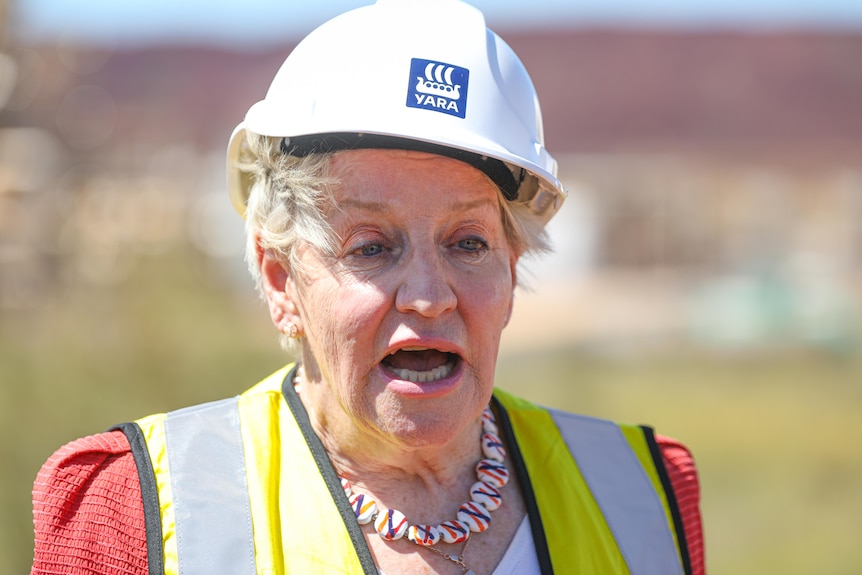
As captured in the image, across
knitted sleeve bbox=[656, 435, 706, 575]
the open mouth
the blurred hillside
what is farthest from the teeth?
the blurred hillside

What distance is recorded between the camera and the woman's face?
2.02 m

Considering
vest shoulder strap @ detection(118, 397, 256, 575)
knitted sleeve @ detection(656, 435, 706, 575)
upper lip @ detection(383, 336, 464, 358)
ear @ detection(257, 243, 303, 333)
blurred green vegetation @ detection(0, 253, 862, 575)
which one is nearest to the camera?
vest shoulder strap @ detection(118, 397, 256, 575)

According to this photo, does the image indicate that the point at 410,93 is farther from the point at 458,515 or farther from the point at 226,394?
the point at 226,394

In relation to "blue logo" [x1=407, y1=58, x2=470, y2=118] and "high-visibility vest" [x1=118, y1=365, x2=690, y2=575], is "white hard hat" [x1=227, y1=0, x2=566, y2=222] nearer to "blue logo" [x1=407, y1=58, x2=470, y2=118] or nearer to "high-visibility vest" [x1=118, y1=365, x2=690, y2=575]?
"blue logo" [x1=407, y1=58, x2=470, y2=118]

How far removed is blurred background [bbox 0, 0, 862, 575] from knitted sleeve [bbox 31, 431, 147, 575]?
1.07 meters

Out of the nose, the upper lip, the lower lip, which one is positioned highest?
the nose

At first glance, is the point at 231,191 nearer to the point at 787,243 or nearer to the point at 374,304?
the point at 374,304

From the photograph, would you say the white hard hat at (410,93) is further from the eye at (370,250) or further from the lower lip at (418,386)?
the lower lip at (418,386)

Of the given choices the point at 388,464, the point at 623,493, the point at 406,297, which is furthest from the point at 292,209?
the point at 623,493

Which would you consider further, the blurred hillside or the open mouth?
the blurred hillside

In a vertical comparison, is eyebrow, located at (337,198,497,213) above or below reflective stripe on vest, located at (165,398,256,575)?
above

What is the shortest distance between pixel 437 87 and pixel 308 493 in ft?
2.84

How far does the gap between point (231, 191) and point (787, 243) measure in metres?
31.8

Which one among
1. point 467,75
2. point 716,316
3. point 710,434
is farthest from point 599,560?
point 716,316
